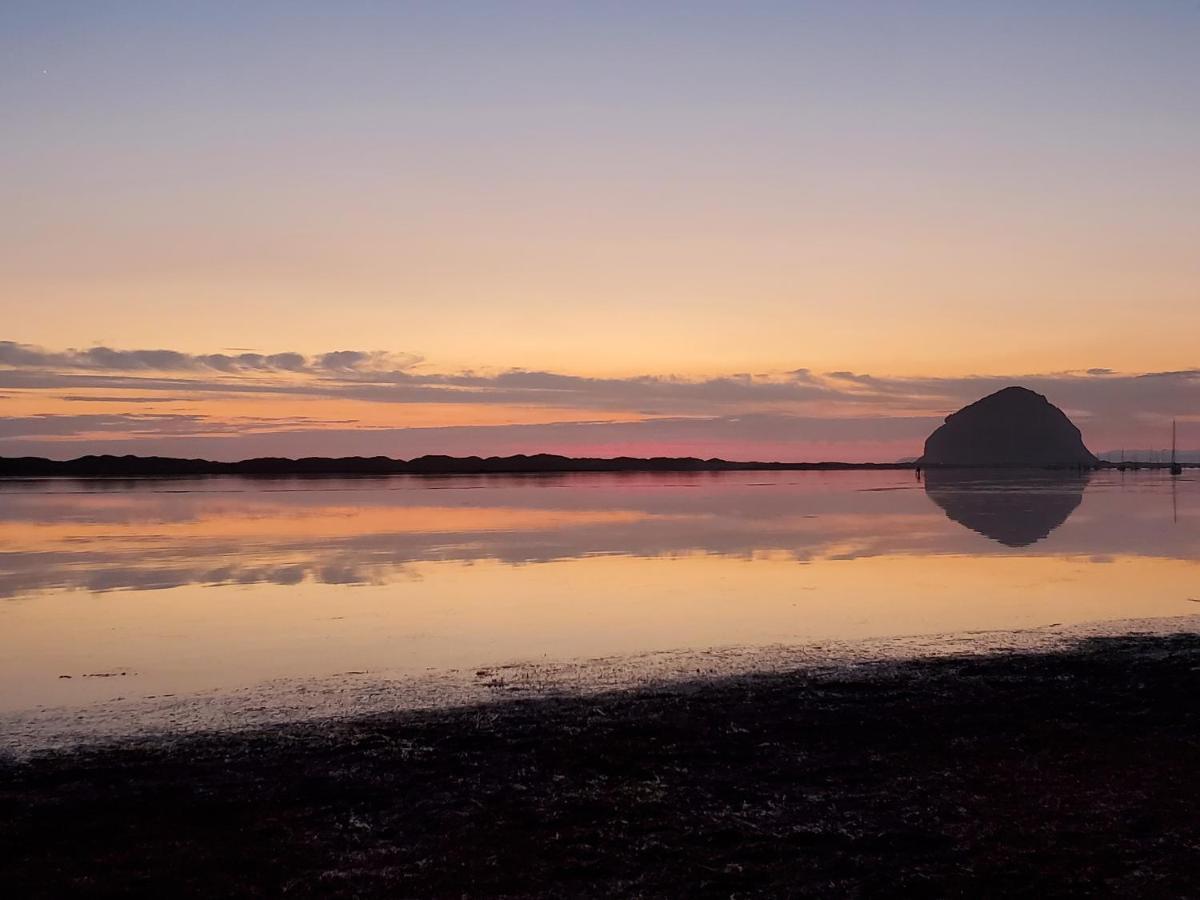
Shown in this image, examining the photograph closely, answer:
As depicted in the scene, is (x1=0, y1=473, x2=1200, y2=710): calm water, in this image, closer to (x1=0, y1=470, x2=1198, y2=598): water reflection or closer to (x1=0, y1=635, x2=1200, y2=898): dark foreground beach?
(x1=0, y1=470, x2=1198, y2=598): water reflection

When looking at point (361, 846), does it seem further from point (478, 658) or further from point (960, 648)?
point (960, 648)

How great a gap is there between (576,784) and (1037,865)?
4.41 meters

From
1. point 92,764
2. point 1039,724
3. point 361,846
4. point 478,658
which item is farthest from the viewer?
point 478,658

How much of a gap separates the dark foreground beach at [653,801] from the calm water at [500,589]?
179 inches

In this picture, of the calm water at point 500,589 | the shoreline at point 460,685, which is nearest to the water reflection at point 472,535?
the calm water at point 500,589

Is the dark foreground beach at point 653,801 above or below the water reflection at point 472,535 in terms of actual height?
above

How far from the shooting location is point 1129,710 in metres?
12.9

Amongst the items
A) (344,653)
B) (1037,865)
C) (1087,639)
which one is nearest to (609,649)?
(344,653)

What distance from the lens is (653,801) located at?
381 inches

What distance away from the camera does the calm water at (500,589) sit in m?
17.6

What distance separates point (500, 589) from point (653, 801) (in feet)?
52.5

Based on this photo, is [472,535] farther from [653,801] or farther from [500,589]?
[653,801]

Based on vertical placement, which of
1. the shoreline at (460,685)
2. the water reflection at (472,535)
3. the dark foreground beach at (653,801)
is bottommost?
the water reflection at (472,535)

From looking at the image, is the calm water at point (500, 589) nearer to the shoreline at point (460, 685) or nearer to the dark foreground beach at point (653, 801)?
the shoreline at point (460, 685)
